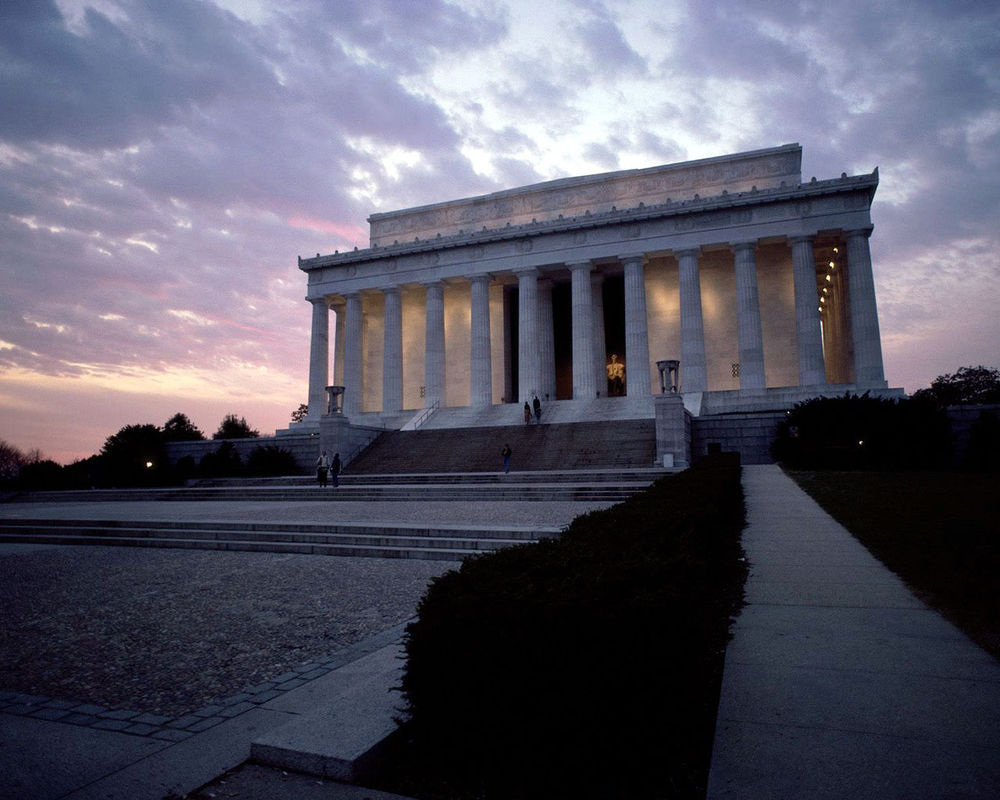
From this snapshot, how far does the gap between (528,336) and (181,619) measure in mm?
42640

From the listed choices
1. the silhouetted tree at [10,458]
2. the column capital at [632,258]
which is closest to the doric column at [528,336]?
the column capital at [632,258]

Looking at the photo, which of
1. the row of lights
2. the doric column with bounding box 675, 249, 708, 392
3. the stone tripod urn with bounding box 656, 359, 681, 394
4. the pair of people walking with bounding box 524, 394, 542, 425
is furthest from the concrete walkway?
the row of lights

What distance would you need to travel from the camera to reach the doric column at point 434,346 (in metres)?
51.0

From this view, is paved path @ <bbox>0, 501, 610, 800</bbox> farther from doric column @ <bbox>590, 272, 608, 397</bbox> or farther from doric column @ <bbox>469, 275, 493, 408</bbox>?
doric column @ <bbox>590, 272, 608, 397</bbox>

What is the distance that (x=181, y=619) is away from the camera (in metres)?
7.68

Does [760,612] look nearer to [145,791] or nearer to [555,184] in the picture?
[145,791]

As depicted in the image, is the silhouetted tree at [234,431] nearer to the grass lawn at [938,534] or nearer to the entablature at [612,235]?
the entablature at [612,235]

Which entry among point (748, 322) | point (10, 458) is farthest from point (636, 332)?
point (10, 458)

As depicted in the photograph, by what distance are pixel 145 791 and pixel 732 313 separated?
51960mm

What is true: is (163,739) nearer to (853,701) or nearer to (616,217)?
(853,701)

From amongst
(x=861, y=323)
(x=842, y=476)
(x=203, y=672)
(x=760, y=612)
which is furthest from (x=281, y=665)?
(x=861, y=323)

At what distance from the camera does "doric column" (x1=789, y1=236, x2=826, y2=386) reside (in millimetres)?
42906

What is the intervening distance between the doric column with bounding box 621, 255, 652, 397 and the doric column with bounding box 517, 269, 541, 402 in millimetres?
7092

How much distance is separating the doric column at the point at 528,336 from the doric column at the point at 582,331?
306 cm
